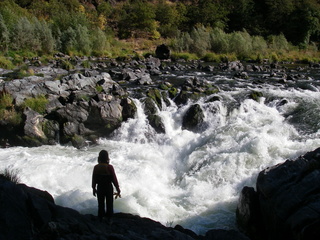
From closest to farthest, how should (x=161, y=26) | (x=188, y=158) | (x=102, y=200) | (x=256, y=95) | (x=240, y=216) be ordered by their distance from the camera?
(x=102, y=200) < (x=240, y=216) < (x=188, y=158) < (x=256, y=95) < (x=161, y=26)

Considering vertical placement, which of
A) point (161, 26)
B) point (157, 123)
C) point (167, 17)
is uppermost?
point (167, 17)

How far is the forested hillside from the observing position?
33.5 meters

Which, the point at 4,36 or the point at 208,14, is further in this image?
the point at 208,14

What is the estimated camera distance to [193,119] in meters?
13.1

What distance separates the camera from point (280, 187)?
5520 millimetres

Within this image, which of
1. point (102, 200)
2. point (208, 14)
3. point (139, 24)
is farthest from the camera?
point (208, 14)

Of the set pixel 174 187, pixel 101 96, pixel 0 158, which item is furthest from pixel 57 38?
pixel 174 187

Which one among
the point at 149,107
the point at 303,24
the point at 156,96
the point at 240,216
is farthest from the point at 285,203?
the point at 303,24

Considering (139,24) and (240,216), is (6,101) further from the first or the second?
(139,24)

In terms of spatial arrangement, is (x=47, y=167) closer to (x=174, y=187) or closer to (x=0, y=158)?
(x=0, y=158)

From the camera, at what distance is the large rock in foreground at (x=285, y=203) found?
4.47 m

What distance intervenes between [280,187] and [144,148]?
6.90 m

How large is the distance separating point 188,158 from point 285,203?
5.53 m

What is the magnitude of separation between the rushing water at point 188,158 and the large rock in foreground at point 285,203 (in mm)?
901
